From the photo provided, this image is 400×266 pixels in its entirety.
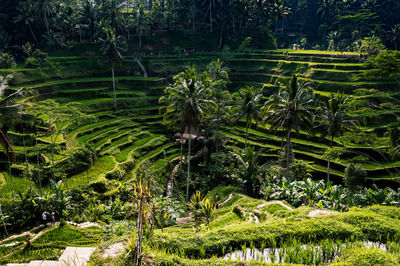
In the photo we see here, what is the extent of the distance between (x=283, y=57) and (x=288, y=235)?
50.5 metres

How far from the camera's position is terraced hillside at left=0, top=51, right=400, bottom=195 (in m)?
26.9

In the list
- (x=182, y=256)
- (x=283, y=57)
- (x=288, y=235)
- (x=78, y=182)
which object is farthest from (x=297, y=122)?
(x=283, y=57)

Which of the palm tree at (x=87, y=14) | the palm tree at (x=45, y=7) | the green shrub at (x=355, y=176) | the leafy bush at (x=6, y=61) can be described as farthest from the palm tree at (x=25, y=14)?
the green shrub at (x=355, y=176)

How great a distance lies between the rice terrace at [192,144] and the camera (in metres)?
10.5

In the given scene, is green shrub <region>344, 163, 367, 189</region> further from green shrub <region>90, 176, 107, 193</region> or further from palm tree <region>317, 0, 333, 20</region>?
palm tree <region>317, 0, 333, 20</region>

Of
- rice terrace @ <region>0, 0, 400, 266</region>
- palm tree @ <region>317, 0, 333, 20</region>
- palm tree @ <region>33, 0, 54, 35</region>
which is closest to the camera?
rice terrace @ <region>0, 0, 400, 266</region>

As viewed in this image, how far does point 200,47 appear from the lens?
68.4 metres

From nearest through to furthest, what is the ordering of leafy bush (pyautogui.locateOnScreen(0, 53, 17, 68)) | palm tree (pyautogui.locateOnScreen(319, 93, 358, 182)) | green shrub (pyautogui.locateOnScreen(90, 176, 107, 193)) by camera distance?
green shrub (pyautogui.locateOnScreen(90, 176, 107, 193)), palm tree (pyautogui.locateOnScreen(319, 93, 358, 182)), leafy bush (pyautogui.locateOnScreen(0, 53, 17, 68))

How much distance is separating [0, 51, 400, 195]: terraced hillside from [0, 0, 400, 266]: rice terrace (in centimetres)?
24

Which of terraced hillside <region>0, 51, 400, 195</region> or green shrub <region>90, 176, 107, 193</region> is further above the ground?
terraced hillside <region>0, 51, 400, 195</region>

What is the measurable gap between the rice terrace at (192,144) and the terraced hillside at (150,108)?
9.4 inches

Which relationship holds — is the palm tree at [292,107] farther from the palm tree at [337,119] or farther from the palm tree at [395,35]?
the palm tree at [395,35]

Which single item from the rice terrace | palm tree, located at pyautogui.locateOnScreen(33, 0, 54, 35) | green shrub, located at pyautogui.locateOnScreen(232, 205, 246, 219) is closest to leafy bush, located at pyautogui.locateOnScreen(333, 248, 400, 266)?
the rice terrace

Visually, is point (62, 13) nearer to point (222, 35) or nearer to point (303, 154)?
point (222, 35)
